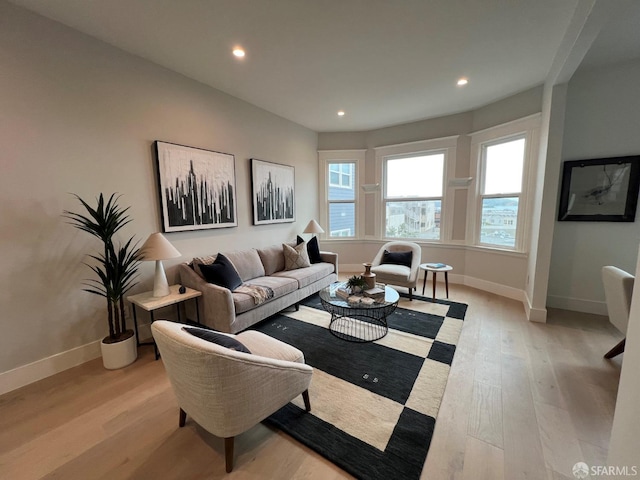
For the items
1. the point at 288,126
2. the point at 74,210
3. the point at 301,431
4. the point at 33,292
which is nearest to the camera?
the point at 301,431

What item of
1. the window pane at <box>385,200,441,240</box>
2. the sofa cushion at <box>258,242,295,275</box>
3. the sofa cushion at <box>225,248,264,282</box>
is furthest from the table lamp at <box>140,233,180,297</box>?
the window pane at <box>385,200,441,240</box>

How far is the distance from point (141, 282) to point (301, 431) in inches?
88.2

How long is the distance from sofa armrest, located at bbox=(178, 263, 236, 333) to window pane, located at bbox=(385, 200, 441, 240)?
3.67 metres

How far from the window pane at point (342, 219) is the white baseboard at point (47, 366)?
13.6 feet

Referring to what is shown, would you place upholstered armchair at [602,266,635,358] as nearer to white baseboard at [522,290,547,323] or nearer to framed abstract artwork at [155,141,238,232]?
white baseboard at [522,290,547,323]

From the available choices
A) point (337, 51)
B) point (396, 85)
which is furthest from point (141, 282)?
point (396, 85)

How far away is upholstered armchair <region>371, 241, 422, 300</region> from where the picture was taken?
12.2ft

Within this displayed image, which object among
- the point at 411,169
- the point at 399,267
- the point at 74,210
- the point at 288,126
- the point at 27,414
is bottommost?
the point at 27,414

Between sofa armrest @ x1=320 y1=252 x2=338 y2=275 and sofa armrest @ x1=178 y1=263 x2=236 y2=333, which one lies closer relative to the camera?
sofa armrest @ x1=178 y1=263 x2=236 y2=333

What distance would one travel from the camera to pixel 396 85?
3223mm

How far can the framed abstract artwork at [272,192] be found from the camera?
153 inches

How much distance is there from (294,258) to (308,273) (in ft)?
1.31

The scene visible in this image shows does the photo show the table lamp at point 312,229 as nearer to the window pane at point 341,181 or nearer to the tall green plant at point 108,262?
the window pane at point 341,181

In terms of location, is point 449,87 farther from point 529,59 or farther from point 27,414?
point 27,414
